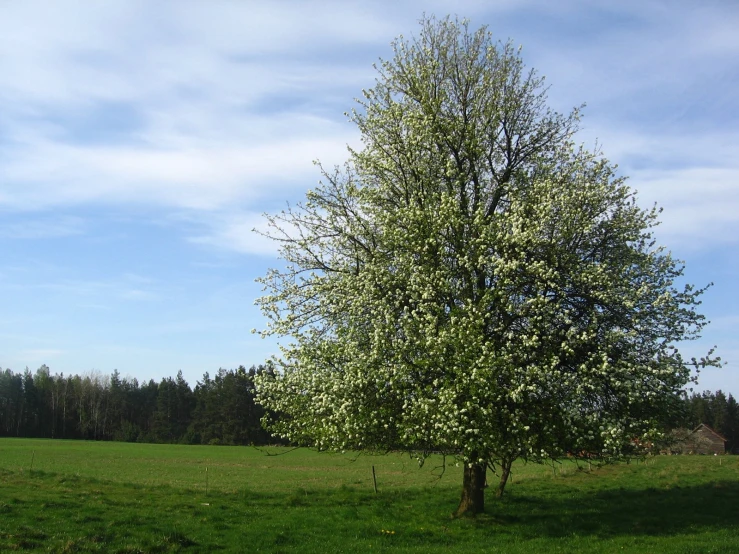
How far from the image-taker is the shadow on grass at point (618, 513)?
21.3 m

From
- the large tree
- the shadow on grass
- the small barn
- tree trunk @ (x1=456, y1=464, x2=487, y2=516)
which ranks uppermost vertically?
the large tree

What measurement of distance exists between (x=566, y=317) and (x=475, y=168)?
691 centimetres

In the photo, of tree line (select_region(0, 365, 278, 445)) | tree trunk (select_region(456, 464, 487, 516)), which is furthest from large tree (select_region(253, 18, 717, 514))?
tree line (select_region(0, 365, 278, 445))

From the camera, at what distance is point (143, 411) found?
166m

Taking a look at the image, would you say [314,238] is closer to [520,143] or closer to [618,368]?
[520,143]

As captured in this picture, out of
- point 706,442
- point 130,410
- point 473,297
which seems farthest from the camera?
point 130,410

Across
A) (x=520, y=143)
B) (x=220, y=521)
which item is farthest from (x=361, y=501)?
(x=520, y=143)

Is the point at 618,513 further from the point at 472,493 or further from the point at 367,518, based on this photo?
the point at 367,518

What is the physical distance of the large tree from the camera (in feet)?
57.7

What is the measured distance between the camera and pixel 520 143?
893 inches

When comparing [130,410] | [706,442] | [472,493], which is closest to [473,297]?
[472,493]

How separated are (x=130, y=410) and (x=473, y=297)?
162213 millimetres

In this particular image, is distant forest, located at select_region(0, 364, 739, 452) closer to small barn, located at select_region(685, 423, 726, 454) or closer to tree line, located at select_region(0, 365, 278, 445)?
tree line, located at select_region(0, 365, 278, 445)

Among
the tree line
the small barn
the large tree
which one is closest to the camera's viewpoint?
the large tree
